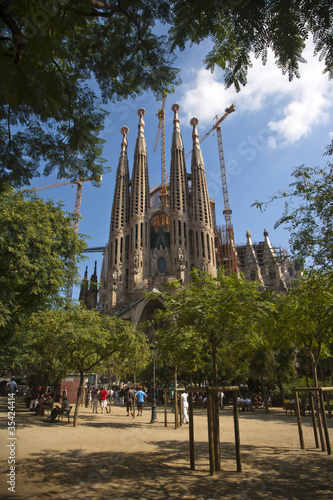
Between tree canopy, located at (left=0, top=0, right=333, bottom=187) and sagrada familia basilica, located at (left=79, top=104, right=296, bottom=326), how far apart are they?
47828 mm

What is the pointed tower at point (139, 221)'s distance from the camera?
197 ft

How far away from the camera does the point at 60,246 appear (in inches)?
488

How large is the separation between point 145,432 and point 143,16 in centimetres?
1172

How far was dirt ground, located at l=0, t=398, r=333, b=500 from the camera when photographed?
→ 200 inches

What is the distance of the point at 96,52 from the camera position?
596cm

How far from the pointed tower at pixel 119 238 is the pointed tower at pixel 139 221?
5.36ft

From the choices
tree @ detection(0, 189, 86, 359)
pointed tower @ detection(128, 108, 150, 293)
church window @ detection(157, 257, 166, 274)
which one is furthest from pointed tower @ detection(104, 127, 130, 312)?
tree @ detection(0, 189, 86, 359)

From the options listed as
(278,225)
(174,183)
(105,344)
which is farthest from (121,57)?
(174,183)

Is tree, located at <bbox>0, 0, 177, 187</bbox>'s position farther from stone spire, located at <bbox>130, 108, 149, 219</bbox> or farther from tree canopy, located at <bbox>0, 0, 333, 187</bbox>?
stone spire, located at <bbox>130, 108, 149, 219</bbox>

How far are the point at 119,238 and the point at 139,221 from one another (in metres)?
4.94

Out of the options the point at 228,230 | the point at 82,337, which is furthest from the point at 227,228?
the point at 82,337

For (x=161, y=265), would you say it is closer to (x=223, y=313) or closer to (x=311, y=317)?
(x=311, y=317)

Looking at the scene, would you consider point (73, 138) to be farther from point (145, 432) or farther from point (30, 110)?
point (145, 432)

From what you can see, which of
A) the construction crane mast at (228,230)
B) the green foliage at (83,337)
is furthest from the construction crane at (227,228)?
the green foliage at (83,337)
